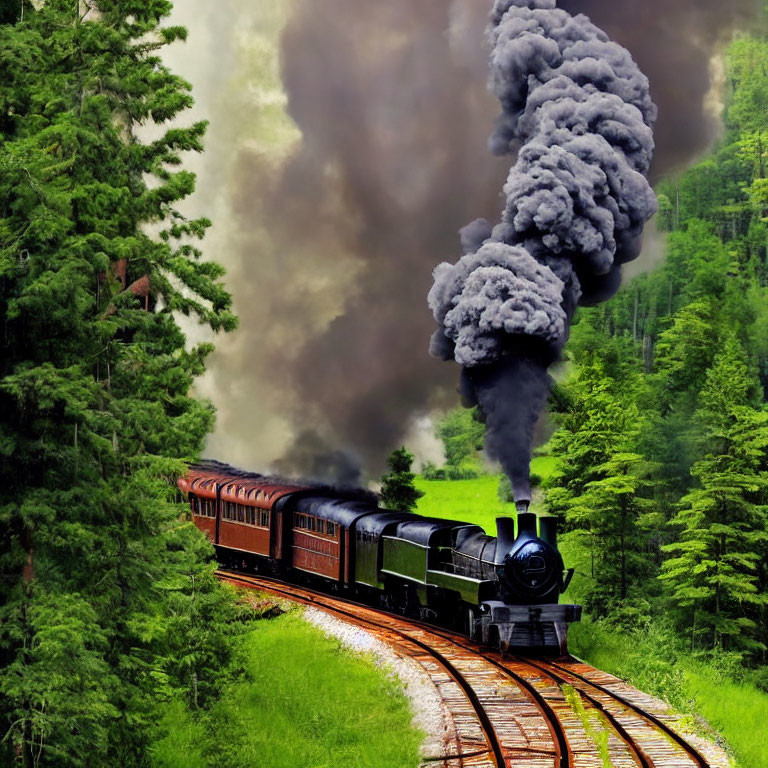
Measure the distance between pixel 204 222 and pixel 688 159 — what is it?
39.3m

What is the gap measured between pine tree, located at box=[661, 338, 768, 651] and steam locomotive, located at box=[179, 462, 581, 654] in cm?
392

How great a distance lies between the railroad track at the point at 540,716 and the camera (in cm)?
1110

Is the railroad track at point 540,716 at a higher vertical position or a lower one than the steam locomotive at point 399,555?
lower

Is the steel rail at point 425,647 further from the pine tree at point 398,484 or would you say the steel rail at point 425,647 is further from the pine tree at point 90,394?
the pine tree at point 398,484

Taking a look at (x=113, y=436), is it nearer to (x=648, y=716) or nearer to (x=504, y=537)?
(x=504, y=537)

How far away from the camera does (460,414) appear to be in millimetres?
51312

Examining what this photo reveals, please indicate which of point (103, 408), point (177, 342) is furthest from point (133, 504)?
point (177, 342)

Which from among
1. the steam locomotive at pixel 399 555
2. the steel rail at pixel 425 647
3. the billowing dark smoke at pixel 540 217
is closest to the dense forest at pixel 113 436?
the steel rail at pixel 425 647

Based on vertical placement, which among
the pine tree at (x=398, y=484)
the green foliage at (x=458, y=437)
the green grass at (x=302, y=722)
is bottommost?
the green grass at (x=302, y=722)

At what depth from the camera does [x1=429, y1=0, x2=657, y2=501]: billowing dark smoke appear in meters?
22.0

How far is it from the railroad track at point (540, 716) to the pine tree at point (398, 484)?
924cm

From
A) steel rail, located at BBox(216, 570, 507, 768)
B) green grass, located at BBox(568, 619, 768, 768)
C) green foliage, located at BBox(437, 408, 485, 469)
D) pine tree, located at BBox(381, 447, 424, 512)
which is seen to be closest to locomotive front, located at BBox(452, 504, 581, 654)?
steel rail, located at BBox(216, 570, 507, 768)

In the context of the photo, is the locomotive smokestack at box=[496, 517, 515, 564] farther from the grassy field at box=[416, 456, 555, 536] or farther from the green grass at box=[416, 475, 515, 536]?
the green grass at box=[416, 475, 515, 536]

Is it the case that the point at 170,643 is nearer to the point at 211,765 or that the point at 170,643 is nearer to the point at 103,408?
the point at 211,765
